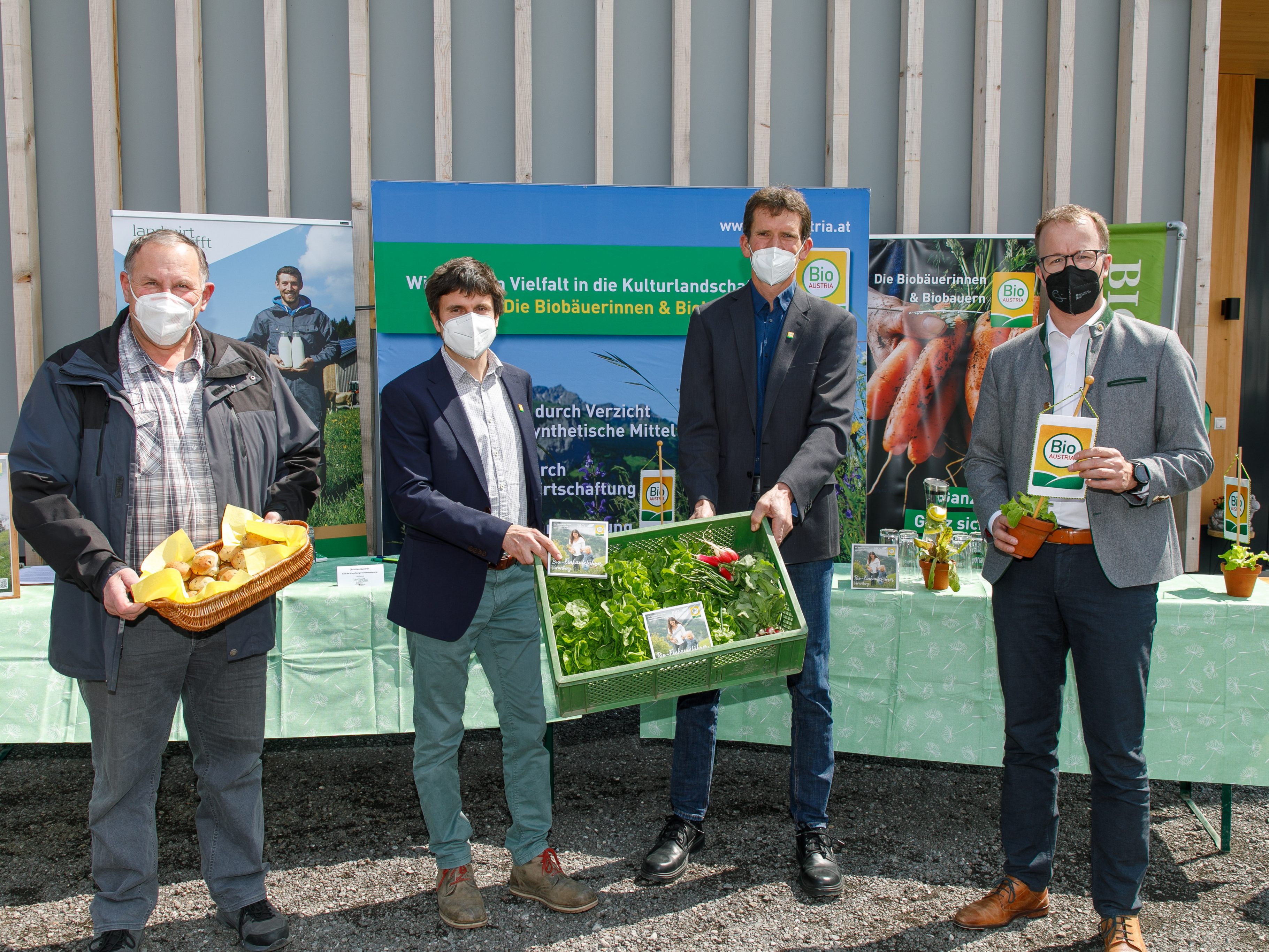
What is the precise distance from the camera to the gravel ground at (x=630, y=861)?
2.49m

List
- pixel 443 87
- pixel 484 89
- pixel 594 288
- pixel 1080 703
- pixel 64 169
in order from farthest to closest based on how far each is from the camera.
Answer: pixel 484 89 → pixel 64 169 → pixel 443 87 → pixel 594 288 → pixel 1080 703

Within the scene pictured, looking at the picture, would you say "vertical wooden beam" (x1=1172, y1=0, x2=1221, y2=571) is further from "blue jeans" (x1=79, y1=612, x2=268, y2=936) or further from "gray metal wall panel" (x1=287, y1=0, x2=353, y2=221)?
"blue jeans" (x1=79, y1=612, x2=268, y2=936)

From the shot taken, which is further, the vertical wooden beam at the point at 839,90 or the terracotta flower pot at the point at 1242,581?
the vertical wooden beam at the point at 839,90

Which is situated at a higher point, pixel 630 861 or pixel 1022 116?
pixel 1022 116

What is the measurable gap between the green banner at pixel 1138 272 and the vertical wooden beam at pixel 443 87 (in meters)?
3.33

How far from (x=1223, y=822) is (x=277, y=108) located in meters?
5.22

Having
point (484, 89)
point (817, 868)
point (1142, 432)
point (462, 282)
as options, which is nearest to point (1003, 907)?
point (817, 868)

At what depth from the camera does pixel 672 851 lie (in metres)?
2.75

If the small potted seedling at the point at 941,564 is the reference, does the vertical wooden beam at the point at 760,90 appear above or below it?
above

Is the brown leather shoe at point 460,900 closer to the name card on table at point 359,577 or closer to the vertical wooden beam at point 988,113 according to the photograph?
the name card on table at point 359,577

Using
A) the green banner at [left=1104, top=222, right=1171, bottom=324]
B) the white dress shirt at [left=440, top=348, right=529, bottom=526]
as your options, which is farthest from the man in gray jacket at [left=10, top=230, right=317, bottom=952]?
the green banner at [left=1104, top=222, right=1171, bottom=324]

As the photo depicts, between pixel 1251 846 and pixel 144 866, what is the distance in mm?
3573

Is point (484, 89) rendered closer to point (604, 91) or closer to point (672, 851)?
point (604, 91)

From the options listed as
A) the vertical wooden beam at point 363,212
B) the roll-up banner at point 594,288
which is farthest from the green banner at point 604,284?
the vertical wooden beam at point 363,212
